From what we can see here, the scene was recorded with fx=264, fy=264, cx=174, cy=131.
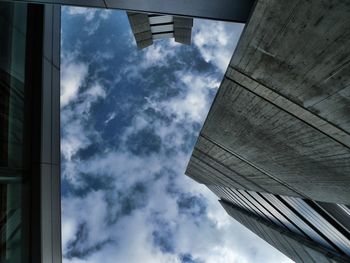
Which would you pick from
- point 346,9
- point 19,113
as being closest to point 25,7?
point 19,113

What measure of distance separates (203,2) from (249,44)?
3.76 ft

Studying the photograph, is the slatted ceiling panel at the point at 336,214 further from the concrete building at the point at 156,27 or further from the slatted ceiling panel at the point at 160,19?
the slatted ceiling panel at the point at 160,19

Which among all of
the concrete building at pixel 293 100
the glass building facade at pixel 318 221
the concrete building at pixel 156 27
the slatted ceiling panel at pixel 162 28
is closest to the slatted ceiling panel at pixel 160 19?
the concrete building at pixel 156 27

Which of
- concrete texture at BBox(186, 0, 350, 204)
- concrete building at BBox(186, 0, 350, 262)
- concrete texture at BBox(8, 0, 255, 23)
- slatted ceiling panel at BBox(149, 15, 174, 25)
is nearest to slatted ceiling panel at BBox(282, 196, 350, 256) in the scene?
concrete building at BBox(186, 0, 350, 262)

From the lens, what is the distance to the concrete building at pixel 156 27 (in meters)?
16.1

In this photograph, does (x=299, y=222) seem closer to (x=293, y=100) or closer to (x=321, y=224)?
(x=321, y=224)

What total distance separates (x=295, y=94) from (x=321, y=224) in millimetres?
7566

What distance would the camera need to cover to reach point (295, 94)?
375 cm

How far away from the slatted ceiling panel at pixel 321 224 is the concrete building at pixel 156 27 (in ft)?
41.9

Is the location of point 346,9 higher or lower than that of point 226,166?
higher

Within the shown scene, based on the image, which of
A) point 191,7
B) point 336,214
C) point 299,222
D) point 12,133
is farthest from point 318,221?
point 12,133

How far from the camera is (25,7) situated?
5.63 metres

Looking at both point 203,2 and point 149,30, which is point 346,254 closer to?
point 203,2

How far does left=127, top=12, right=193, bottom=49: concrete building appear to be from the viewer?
16094 mm
